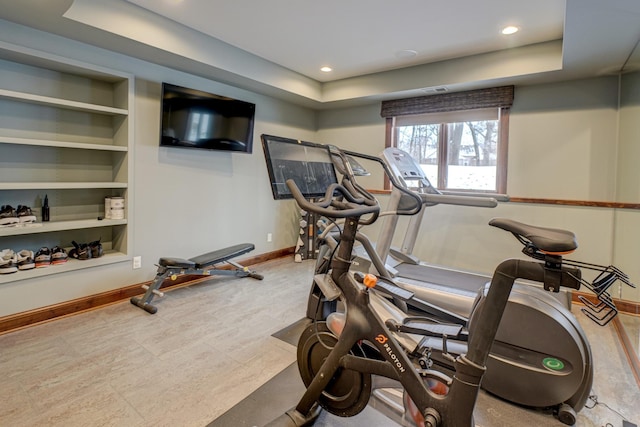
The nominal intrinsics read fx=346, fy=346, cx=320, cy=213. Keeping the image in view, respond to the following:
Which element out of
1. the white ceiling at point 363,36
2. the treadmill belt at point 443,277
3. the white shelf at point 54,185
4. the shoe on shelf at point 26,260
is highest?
the white ceiling at point 363,36

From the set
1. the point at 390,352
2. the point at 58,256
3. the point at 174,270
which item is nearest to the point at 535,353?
the point at 390,352

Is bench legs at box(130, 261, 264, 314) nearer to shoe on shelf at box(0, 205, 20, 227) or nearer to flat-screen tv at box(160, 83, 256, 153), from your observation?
shoe on shelf at box(0, 205, 20, 227)

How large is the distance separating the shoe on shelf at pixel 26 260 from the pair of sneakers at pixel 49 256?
0.03 meters

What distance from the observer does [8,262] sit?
9.15 feet

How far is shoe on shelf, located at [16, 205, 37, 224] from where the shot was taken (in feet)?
9.45

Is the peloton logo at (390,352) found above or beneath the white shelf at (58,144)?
beneath

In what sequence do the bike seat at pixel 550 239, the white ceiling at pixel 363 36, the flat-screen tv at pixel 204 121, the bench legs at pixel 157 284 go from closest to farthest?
1. the bike seat at pixel 550 239
2. the white ceiling at pixel 363 36
3. the bench legs at pixel 157 284
4. the flat-screen tv at pixel 204 121

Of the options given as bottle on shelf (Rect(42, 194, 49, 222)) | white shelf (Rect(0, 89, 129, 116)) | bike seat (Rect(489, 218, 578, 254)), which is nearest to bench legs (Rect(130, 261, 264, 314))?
bottle on shelf (Rect(42, 194, 49, 222))

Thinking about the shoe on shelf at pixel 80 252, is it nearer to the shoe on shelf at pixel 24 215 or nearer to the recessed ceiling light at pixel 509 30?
the shoe on shelf at pixel 24 215

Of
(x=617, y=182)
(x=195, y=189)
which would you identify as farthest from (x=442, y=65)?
(x=195, y=189)

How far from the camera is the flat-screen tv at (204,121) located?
11.9 ft

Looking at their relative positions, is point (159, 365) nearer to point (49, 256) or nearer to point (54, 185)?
point (49, 256)

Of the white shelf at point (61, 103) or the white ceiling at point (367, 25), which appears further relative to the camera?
the white ceiling at point (367, 25)

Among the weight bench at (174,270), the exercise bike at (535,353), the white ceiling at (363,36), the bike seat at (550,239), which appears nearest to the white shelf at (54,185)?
the weight bench at (174,270)
